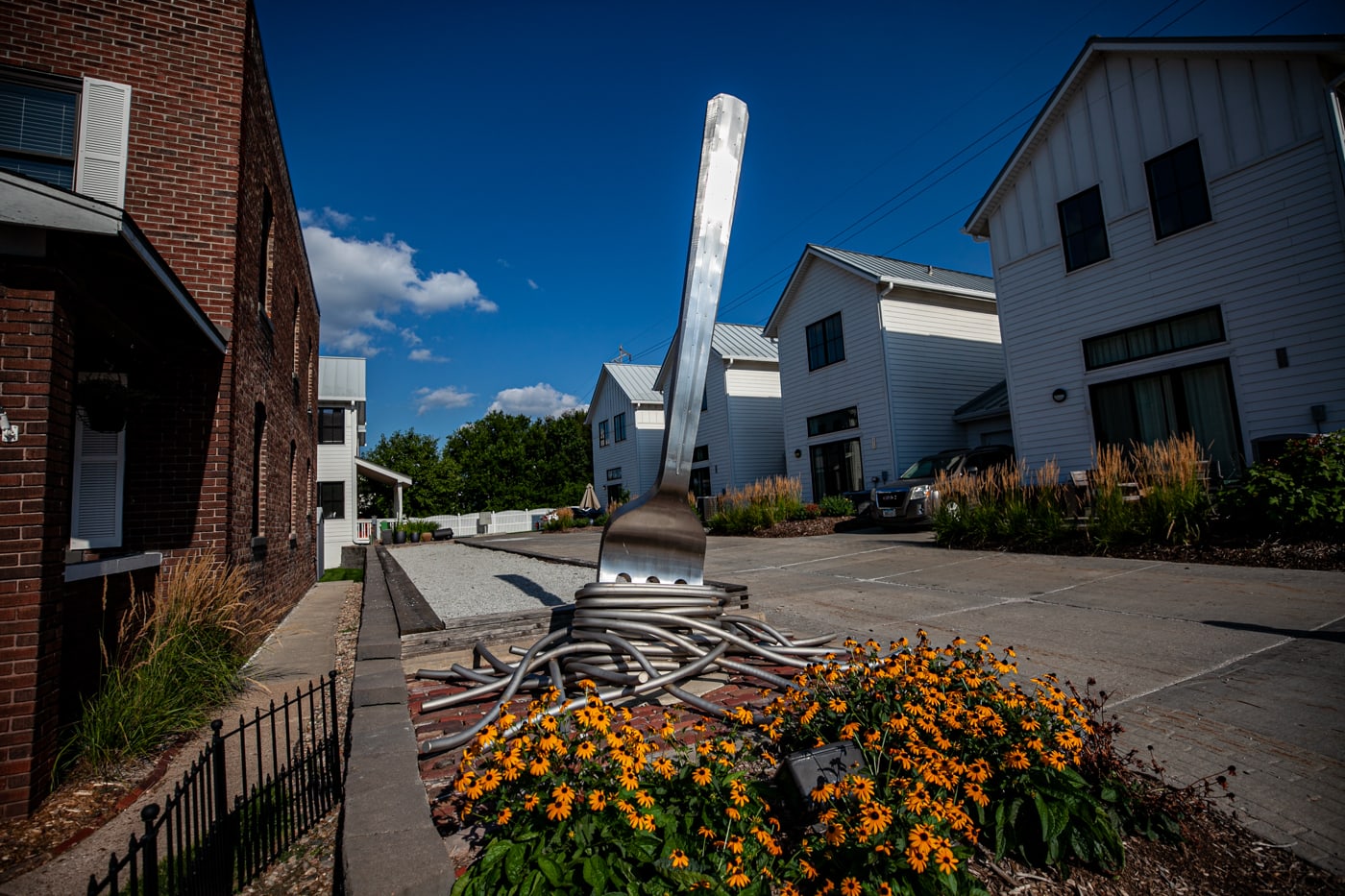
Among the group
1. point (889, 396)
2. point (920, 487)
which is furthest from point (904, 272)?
point (920, 487)

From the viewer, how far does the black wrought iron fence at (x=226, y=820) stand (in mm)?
1713

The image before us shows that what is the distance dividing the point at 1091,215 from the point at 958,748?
12645mm

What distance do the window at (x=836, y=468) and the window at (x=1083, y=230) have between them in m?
A: 6.55

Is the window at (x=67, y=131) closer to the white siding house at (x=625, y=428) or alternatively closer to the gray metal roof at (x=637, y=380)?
the white siding house at (x=625, y=428)

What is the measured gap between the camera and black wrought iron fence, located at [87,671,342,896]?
171 cm

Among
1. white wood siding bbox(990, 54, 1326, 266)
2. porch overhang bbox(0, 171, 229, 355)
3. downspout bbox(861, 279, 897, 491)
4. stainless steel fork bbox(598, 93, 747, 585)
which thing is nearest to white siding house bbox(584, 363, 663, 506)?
downspout bbox(861, 279, 897, 491)

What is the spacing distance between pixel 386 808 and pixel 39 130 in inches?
253

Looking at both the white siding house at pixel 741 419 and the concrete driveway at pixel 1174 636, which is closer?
the concrete driveway at pixel 1174 636

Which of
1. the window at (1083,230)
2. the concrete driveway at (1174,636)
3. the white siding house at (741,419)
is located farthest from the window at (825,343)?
the concrete driveway at (1174,636)

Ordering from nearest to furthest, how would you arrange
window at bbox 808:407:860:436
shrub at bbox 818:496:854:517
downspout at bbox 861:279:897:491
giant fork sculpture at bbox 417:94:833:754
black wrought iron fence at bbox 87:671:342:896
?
black wrought iron fence at bbox 87:671:342:896
giant fork sculpture at bbox 417:94:833:754
shrub at bbox 818:496:854:517
downspout at bbox 861:279:897:491
window at bbox 808:407:860:436

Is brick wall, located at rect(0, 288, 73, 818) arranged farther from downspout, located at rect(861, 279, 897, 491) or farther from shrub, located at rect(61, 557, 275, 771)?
downspout, located at rect(861, 279, 897, 491)

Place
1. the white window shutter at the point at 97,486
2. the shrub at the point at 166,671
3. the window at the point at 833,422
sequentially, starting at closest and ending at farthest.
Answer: the shrub at the point at 166,671 < the white window shutter at the point at 97,486 < the window at the point at 833,422

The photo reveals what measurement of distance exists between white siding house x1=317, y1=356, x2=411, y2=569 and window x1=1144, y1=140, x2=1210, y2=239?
66.8ft

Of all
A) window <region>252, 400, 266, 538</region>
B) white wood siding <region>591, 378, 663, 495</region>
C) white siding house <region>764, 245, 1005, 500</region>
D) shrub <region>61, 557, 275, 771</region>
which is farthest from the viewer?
white wood siding <region>591, 378, 663, 495</region>
